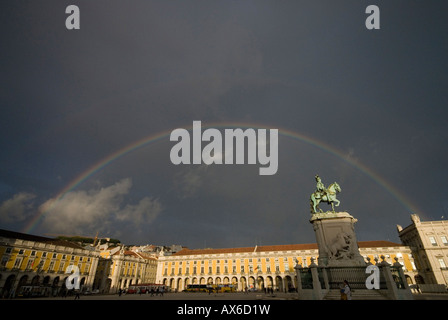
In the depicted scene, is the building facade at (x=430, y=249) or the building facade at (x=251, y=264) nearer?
the building facade at (x=430, y=249)

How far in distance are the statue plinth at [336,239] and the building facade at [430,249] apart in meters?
46.2

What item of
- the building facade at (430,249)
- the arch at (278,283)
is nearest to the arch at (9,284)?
the arch at (278,283)

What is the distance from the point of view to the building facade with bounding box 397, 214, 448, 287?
155 feet

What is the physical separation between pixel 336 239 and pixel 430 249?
48844 millimetres

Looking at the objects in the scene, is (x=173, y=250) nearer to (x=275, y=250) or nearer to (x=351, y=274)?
(x=275, y=250)

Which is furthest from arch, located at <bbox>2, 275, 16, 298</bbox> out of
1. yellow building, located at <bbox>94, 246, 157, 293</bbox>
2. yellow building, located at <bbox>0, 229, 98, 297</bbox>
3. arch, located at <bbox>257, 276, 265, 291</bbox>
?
arch, located at <bbox>257, 276, 265, 291</bbox>

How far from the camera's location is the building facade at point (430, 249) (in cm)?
4738

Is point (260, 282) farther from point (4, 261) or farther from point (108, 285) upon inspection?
point (4, 261)

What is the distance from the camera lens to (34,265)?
43406 millimetres

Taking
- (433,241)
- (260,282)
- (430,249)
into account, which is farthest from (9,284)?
(433,241)

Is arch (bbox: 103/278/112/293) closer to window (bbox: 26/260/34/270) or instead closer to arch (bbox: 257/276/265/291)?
window (bbox: 26/260/34/270)

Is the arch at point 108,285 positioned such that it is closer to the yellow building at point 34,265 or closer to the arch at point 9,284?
the yellow building at point 34,265

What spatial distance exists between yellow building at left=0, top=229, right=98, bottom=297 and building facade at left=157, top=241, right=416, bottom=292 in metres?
25.4
